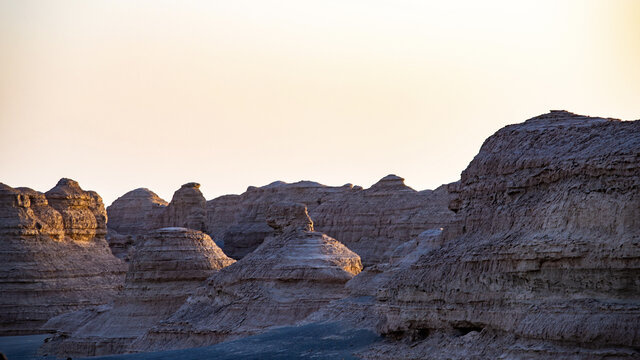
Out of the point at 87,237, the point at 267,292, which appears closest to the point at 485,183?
the point at 267,292

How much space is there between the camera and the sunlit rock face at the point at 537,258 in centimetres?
2967

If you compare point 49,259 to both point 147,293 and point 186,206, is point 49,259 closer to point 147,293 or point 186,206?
point 147,293

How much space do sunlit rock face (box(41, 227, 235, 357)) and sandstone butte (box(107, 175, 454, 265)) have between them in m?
25.2

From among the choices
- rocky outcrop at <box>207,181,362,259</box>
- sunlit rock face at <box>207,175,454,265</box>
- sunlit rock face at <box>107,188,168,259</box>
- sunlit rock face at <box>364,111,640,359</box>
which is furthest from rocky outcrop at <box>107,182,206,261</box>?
sunlit rock face at <box>364,111,640,359</box>

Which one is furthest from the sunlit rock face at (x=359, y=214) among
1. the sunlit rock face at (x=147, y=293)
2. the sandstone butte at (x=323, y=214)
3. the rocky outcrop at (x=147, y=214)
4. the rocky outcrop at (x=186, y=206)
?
the sunlit rock face at (x=147, y=293)

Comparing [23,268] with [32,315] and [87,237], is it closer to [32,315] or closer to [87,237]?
[32,315]

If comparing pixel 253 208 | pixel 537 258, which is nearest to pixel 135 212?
pixel 253 208

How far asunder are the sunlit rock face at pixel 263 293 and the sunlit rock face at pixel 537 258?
1566cm

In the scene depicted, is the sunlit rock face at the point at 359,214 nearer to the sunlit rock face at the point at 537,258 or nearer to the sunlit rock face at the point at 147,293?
the sunlit rock face at the point at 147,293

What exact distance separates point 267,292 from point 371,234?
46854mm

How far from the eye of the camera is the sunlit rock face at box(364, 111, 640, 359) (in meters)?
29.7

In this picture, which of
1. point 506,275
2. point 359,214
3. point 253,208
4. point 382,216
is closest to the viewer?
point 506,275

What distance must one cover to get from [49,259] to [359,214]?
31.4 m

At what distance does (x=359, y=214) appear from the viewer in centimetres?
10625
